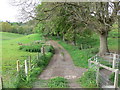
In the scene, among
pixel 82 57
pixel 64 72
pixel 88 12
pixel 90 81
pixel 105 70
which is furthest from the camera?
pixel 82 57

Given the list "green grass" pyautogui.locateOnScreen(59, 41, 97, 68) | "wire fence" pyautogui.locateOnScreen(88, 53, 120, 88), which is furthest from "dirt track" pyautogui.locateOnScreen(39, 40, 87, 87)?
"wire fence" pyautogui.locateOnScreen(88, 53, 120, 88)

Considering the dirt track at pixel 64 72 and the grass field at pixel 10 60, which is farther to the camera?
the dirt track at pixel 64 72

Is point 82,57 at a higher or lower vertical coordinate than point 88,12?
lower

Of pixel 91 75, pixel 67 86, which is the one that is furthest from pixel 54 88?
pixel 91 75

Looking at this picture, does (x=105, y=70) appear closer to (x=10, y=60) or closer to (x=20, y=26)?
(x=10, y=60)

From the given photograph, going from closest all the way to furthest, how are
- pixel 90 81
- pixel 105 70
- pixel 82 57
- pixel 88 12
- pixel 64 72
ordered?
1. pixel 90 81
2. pixel 64 72
3. pixel 105 70
4. pixel 88 12
5. pixel 82 57

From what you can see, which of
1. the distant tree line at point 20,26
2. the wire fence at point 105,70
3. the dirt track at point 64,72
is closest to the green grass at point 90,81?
the wire fence at point 105,70

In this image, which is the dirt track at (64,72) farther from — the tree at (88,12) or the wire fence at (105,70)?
the tree at (88,12)

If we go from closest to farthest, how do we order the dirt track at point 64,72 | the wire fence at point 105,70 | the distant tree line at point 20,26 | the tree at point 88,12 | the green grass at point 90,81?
the wire fence at point 105,70
the green grass at point 90,81
the dirt track at point 64,72
the tree at point 88,12
the distant tree line at point 20,26

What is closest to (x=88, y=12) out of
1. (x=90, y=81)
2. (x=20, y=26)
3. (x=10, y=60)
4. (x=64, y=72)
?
(x=64, y=72)

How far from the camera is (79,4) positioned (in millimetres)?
10297

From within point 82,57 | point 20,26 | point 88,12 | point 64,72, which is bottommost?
point 64,72

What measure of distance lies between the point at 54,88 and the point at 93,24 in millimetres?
9116

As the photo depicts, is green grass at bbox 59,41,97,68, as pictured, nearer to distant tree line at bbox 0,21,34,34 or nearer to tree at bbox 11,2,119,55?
tree at bbox 11,2,119,55
